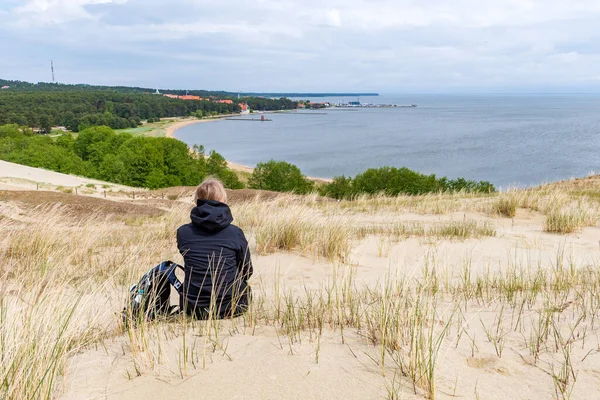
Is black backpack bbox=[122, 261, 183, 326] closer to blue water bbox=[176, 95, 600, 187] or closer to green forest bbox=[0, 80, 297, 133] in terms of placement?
blue water bbox=[176, 95, 600, 187]

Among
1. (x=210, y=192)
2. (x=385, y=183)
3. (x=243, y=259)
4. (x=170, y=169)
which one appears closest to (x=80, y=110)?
(x=170, y=169)

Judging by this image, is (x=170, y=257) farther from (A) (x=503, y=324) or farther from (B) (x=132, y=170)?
(B) (x=132, y=170)

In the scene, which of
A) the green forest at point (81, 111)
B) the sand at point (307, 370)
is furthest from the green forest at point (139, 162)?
the green forest at point (81, 111)

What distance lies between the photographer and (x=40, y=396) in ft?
8.07

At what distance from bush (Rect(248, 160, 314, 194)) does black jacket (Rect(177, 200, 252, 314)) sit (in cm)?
3817

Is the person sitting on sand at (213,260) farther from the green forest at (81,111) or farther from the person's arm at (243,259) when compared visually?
the green forest at (81,111)

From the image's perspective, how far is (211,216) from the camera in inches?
156

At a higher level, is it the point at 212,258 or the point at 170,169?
the point at 212,258

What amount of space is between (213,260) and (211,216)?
1.14 ft

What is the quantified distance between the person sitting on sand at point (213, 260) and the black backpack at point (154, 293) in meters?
0.13

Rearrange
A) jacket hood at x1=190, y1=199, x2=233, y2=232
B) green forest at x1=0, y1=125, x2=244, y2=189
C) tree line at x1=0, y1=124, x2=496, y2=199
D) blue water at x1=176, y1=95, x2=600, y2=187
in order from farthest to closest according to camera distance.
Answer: green forest at x1=0, y1=125, x2=244, y2=189
blue water at x1=176, y1=95, x2=600, y2=187
tree line at x1=0, y1=124, x2=496, y2=199
jacket hood at x1=190, y1=199, x2=233, y2=232

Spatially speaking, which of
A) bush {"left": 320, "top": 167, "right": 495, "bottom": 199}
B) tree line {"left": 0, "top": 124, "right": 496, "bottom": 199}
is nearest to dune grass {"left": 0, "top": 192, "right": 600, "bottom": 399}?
tree line {"left": 0, "top": 124, "right": 496, "bottom": 199}

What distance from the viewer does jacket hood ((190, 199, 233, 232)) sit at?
3.97 meters

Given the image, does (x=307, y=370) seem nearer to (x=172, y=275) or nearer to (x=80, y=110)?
(x=172, y=275)
